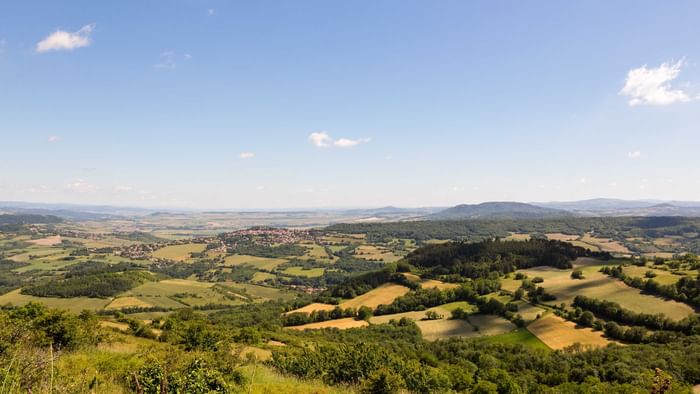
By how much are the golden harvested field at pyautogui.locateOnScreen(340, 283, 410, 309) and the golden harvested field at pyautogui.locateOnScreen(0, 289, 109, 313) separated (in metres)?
86.1

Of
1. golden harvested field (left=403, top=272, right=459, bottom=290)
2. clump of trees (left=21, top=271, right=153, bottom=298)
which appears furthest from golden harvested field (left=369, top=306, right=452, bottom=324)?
clump of trees (left=21, top=271, right=153, bottom=298)

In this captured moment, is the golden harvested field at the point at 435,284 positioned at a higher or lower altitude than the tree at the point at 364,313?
higher

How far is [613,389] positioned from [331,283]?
6176 inches

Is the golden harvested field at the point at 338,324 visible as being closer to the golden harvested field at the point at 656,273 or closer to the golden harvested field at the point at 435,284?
the golden harvested field at the point at 435,284

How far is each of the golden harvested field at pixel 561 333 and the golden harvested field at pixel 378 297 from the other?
44.6 meters

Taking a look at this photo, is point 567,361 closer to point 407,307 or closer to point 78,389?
point 407,307

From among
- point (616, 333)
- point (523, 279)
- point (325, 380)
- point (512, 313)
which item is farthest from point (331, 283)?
point (325, 380)

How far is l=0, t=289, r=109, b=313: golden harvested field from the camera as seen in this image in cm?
12613

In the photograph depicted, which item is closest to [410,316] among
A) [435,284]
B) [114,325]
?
[435,284]

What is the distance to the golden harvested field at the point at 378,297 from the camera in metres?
115

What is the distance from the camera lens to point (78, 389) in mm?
9188

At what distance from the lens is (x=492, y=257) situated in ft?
483

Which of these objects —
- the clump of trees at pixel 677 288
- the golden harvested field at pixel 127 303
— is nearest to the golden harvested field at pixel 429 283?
the clump of trees at pixel 677 288

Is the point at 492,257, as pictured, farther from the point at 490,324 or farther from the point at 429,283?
the point at 490,324
